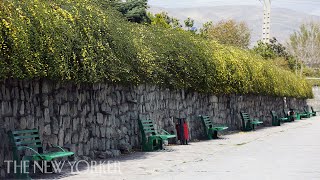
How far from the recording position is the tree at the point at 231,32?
70312 millimetres

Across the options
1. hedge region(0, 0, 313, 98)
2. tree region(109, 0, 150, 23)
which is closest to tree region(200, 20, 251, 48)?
tree region(109, 0, 150, 23)

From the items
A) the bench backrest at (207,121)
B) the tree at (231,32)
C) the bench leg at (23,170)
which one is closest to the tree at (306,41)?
the tree at (231,32)

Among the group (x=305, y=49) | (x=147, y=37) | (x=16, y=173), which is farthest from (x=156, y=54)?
(x=305, y=49)

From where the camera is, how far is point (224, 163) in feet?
40.2

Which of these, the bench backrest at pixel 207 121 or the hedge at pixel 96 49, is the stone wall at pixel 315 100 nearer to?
the hedge at pixel 96 49

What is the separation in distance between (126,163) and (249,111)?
663 inches

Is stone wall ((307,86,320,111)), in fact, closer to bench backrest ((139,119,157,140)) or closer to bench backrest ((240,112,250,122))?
bench backrest ((240,112,250,122))

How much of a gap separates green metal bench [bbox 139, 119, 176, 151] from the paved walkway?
364 millimetres

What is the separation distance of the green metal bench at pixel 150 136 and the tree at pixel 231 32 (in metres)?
53.6

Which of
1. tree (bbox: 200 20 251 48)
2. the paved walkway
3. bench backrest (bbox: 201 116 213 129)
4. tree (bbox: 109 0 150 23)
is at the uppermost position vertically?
tree (bbox: 200 20 251 48)

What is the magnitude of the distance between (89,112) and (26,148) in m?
2.99

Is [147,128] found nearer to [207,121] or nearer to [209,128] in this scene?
[209,128]

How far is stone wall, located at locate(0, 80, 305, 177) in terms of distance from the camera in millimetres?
10289

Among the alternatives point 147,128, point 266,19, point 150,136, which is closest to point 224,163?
point 150,136
